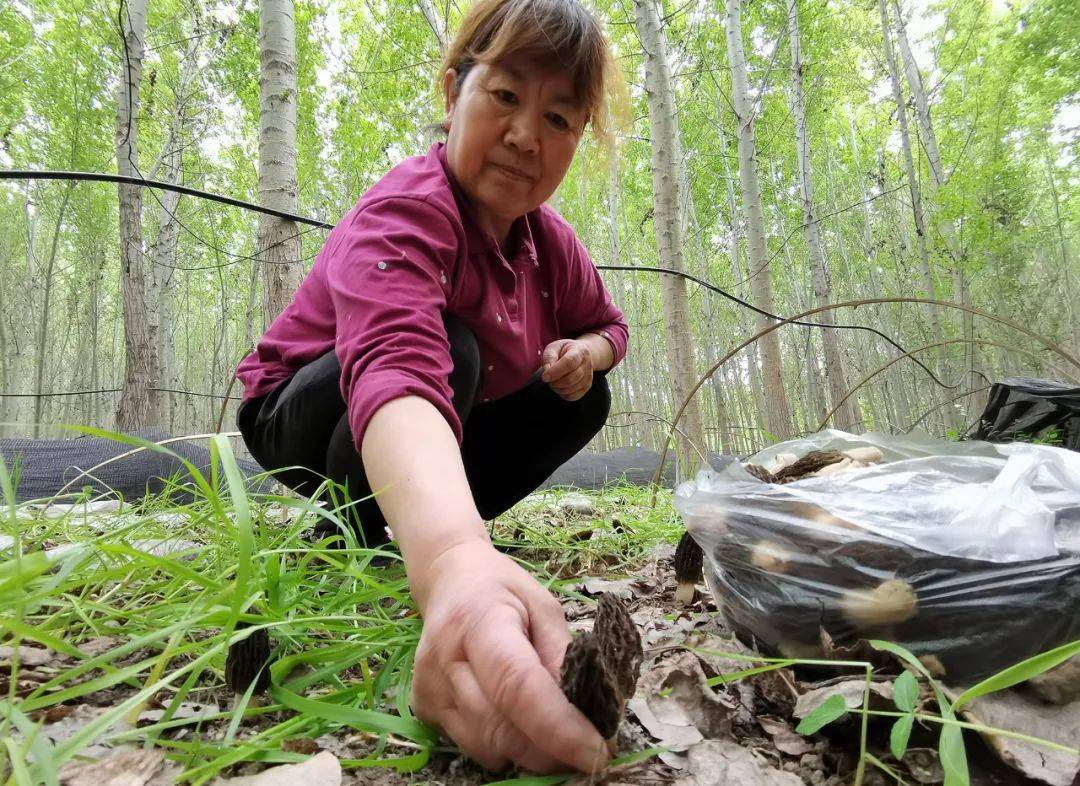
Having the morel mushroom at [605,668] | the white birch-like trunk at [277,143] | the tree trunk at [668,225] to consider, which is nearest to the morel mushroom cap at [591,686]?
the morel mushroom at [605,668]

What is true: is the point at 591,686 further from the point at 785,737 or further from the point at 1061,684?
the point at 1061,684

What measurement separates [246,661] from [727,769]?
0.49m

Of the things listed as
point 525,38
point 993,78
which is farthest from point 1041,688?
point 993,78

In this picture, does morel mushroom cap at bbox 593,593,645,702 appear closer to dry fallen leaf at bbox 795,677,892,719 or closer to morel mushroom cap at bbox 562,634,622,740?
morel mushroom cap at bbox 562,634,622,740

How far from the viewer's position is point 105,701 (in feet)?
2.12

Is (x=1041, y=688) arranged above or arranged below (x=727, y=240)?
below

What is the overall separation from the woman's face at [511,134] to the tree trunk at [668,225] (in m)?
2.32

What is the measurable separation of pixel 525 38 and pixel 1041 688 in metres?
1.12

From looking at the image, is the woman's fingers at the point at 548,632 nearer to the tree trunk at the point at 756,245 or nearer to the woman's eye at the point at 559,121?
the woman's eye at the point at 559,121

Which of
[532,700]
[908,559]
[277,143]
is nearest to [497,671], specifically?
[532,700]

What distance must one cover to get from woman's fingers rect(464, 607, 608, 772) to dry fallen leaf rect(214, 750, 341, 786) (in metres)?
0.14

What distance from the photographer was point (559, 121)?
3.56 ft

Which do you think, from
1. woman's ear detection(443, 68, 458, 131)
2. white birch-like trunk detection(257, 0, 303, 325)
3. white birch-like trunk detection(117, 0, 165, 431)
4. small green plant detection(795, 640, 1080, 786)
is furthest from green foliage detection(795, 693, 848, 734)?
white birch-like trunk detection(117, 0, 165, 431)

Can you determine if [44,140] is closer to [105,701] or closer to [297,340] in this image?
[297,340]
